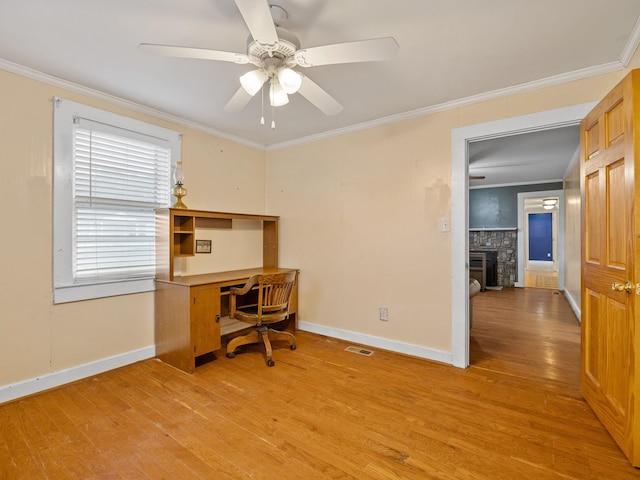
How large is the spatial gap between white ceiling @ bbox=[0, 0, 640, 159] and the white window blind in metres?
0.43

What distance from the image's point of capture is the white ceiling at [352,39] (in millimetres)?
1668

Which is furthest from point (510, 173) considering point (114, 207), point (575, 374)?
point (114, 207)

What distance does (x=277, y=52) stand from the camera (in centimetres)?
167

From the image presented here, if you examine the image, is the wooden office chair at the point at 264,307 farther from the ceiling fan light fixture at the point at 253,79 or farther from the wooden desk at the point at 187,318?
the ceiling fan light fixture at the point at 253,79

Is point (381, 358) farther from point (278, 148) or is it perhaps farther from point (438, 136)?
point (278, 148)

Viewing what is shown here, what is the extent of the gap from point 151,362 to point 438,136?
3.42 meters

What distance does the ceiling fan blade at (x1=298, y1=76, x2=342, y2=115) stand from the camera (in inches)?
73.6

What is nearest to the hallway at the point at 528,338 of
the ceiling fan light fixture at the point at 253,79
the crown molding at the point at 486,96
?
the crown molding at the point at 486,96

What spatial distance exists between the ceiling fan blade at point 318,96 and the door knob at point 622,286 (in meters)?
1.92

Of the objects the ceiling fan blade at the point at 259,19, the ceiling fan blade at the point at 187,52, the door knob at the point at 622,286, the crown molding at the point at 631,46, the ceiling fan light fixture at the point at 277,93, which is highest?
the crown molding at the point at 631,46

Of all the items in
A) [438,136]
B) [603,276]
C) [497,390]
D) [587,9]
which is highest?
[587,9]

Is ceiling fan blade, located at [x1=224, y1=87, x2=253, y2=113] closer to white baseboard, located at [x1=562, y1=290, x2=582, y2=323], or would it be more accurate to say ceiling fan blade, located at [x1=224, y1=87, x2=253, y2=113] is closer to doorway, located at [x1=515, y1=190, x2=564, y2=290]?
white baseboard, located at [x1=562, y1=290, x2=582, y2=323]

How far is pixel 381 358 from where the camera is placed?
3006 mm

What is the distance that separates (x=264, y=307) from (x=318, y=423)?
4.01 ft
